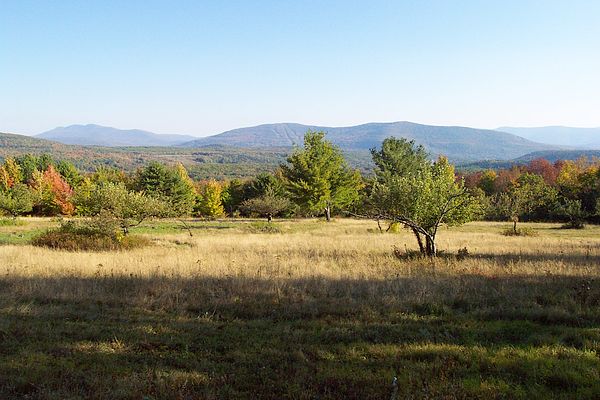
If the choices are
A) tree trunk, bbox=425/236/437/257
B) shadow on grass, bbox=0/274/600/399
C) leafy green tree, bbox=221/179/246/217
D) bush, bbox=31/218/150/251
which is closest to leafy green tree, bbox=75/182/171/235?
bush, bbox=31/218/150/251

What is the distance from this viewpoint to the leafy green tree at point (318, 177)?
49.6 m

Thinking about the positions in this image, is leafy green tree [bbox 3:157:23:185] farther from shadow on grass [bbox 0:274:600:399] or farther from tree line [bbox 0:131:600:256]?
shadow on grass [bbox 0:274:600:399]

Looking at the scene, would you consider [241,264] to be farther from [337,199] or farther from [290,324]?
[337,199]

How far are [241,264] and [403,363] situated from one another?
29.7 ft

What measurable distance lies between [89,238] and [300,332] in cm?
1703

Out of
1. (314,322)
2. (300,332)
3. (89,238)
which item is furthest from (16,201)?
(300,332)

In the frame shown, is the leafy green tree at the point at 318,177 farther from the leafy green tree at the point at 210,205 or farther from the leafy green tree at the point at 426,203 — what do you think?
the leafy green tree at the point at 426,203

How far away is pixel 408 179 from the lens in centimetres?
1662

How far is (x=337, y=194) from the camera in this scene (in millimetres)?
52094

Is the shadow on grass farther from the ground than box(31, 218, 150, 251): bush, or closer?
farther from the ground

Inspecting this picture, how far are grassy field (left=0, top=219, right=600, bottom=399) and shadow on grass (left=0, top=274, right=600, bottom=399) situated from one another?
27 mm

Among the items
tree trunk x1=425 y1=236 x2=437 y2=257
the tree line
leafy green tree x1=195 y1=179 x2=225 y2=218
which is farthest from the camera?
leafy green tree x1=195 y1=179 x2=225 y2=218

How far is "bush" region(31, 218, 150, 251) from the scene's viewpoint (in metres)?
20.0

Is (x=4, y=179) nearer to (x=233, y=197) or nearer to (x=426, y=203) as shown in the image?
(x=233, y=197)
